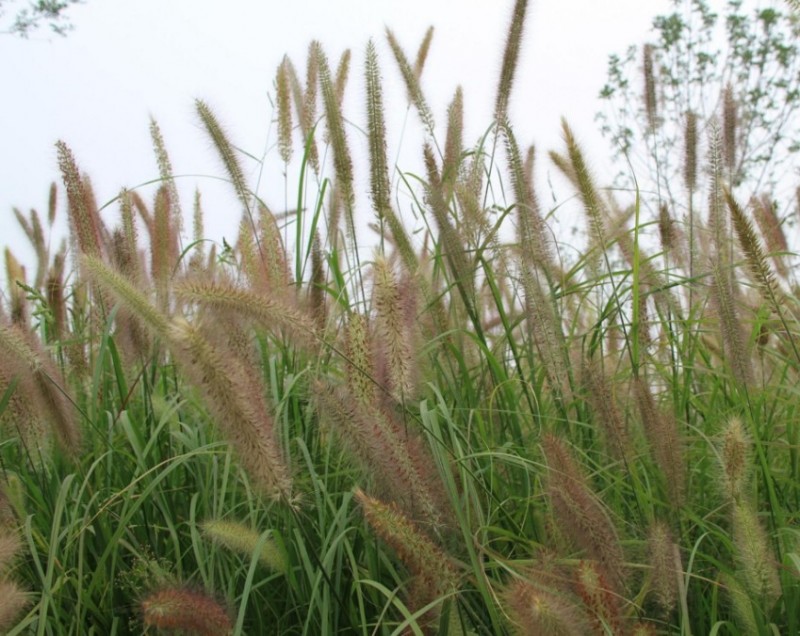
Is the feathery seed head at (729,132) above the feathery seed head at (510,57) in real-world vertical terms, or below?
below

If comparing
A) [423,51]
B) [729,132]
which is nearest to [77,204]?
[423,51]

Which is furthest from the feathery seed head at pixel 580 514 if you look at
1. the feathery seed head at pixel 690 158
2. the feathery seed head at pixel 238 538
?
the feathery seed head at pixel 690 158

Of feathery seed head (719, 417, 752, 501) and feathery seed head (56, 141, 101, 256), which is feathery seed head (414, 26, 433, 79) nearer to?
feathery seed head (56, 141, 101, 256)

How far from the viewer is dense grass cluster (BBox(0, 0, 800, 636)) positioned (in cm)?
167

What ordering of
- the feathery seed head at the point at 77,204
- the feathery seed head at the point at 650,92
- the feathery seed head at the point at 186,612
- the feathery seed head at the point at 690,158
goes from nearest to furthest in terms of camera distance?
the feathery seed head at the point at 186,612 → the feathery seed head at the point at 77,204 → the feathery seed head at the point at 690,158 → the feathery seed head at the point at 650,92

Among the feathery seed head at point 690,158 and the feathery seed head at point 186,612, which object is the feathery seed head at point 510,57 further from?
the feathery seed head at point 186,612

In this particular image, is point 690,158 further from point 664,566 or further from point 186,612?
point 186,612

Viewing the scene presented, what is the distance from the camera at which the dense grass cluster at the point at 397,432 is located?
1.67 m

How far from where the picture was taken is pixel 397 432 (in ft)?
5.51

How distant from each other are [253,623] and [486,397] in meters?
0.81

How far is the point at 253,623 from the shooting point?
7.07 feet

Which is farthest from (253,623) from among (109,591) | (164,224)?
(164,224)

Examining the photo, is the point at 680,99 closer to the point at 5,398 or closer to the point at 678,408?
the point at 678,408

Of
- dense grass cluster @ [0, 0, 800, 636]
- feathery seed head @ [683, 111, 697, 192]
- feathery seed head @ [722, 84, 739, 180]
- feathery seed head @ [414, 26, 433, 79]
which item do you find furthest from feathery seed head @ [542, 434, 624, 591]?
feathery seed head @ [414, 26, 433, 79]
